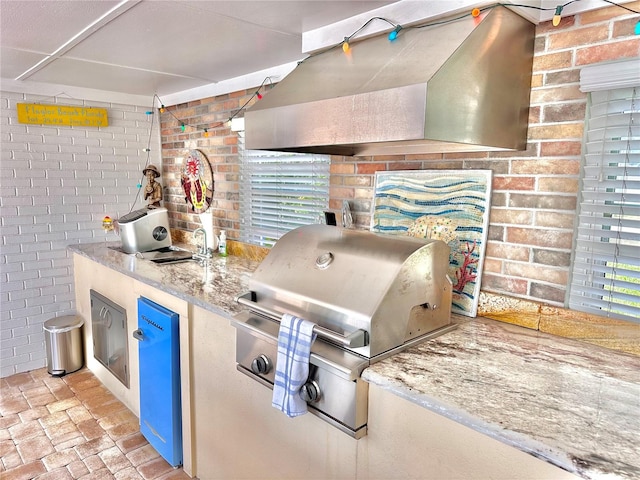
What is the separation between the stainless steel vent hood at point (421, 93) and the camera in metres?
1.27

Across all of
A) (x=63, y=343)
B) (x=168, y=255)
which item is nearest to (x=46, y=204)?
(x=63, y=343)

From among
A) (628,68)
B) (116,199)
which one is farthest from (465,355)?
(116,199)

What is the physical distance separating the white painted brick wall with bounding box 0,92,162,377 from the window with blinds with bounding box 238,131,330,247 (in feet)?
4.62

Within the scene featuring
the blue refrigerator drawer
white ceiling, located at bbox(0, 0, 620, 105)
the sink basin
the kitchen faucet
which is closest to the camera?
white ceiling, located at bbox(0, 0, 620, 105)

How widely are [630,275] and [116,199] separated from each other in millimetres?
3761

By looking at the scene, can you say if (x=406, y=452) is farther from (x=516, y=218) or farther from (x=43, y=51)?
(x=43, y=51)

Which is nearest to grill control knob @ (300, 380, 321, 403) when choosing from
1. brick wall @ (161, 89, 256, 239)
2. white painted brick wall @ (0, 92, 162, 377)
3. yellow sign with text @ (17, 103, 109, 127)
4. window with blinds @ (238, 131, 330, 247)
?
window with blinds @ (238, 131, 330, 247)

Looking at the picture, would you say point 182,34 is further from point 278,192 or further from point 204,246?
point 204,246

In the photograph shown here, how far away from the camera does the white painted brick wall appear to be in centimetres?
333

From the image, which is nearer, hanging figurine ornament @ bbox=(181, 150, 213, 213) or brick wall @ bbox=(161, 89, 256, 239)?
brick wall @ bbox=(161, 89, 256, 239)

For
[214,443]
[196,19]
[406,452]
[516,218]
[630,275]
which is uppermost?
[196,19]

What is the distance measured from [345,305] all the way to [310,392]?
309 mm

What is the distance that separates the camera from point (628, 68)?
54.3 inches

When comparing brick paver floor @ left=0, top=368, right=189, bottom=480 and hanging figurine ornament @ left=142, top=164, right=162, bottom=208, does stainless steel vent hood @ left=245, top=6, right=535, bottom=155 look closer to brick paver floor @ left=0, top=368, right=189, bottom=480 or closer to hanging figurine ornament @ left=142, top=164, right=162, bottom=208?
brick paver floor @ left=0, top=368, right=189, bottom=480
